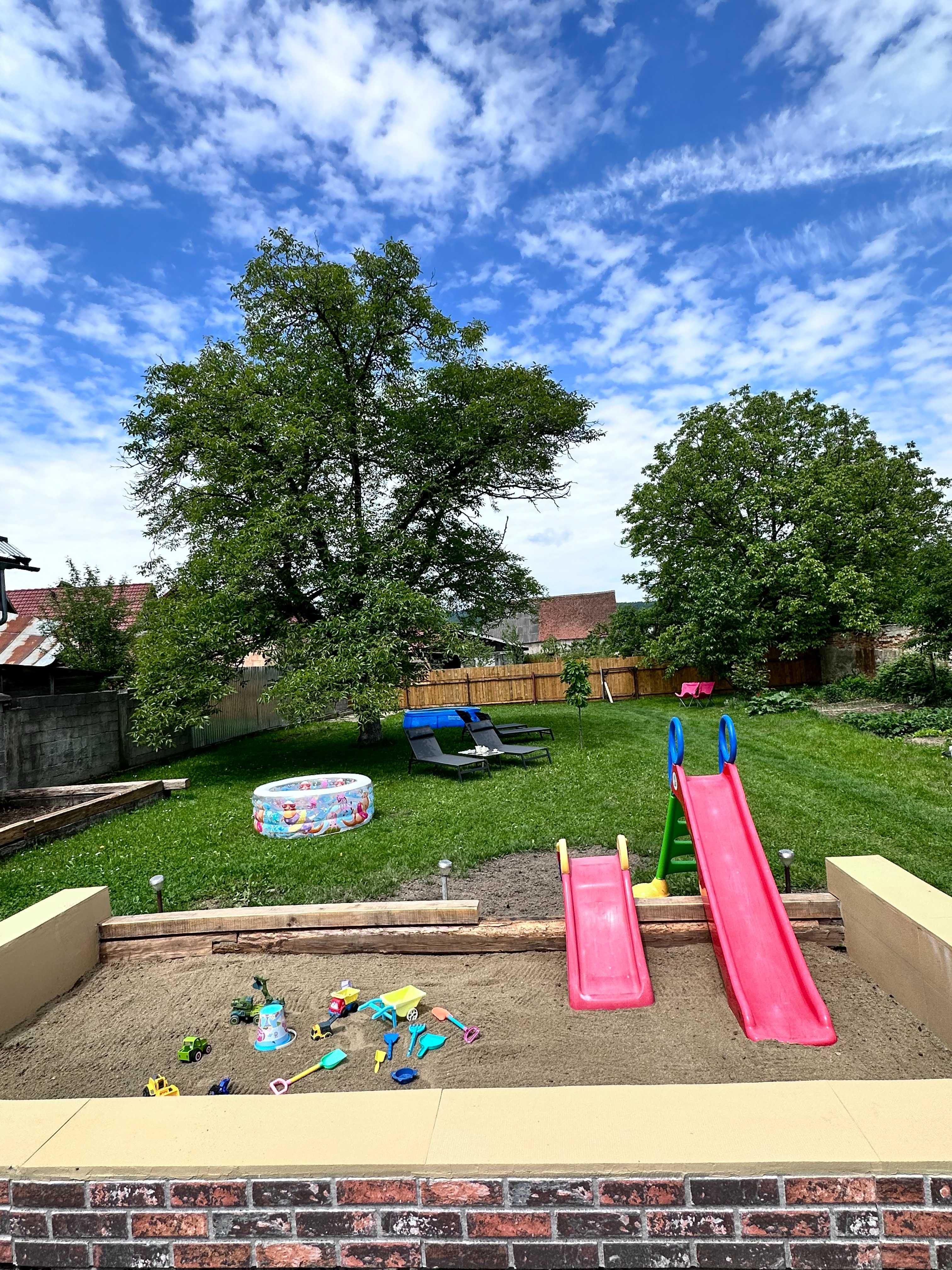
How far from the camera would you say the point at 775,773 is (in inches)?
388

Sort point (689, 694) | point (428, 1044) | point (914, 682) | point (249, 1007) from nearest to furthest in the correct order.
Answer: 1. point (428, 1044)
2. point (249, 1007)
3. point (914, 682)
4. point (689, 694)

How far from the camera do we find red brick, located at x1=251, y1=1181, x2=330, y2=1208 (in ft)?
5.92

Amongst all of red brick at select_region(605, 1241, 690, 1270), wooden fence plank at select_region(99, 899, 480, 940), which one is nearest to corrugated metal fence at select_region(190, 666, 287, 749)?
wooden fence plank at select_region(99, 899, 480, 940)

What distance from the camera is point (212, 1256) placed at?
6.08 ft

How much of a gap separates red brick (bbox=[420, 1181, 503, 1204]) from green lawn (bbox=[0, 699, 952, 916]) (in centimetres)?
384

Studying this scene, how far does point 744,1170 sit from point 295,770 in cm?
1143

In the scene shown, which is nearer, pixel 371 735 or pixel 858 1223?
pixel 858 1223

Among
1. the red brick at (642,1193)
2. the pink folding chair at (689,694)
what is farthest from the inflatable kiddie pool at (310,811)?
the pink folding chair at (689,694)

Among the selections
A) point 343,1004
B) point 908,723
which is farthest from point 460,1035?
point 908,723

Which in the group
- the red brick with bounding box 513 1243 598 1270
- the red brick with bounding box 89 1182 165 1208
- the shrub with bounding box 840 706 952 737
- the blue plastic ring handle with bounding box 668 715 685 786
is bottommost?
the shrub with bounding box 840 706 952 737

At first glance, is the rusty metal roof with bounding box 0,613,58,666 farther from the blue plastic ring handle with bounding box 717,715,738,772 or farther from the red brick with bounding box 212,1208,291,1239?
the red brick with bounding box 212,1208,291,1239

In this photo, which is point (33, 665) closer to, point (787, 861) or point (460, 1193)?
point (787, 861)

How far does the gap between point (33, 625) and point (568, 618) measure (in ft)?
105

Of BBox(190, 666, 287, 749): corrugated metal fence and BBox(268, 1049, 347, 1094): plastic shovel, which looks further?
BBox(190, 666, 287, 749): corrugated metal fence
